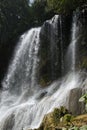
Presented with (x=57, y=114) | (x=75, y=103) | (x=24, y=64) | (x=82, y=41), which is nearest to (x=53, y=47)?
(x=24, y=64)

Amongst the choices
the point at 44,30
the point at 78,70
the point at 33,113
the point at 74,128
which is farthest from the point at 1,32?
the point at 74,128

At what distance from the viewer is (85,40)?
22344 mm

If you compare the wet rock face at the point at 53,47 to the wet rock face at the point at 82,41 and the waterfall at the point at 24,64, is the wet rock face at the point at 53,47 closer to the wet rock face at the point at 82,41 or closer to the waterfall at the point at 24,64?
the waterfall at the point at 24,64

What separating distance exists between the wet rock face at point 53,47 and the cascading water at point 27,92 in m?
0.53

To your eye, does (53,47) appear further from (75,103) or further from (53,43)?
(75,103)

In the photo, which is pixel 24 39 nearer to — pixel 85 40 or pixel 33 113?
pixel 85 40

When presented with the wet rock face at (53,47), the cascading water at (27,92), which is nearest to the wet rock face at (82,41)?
the cascading water at (27,92)

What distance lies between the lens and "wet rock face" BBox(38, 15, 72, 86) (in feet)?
76.1

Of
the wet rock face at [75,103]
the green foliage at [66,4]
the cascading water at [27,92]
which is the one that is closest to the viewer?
the wet rock face at [75,103]

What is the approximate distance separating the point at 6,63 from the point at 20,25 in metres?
5.75

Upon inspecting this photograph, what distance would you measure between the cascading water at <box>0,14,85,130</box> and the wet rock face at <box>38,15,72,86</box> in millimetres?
525

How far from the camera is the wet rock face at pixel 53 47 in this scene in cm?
2320

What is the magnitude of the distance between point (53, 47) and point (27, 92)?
429 centimetres

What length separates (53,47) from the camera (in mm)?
24344
